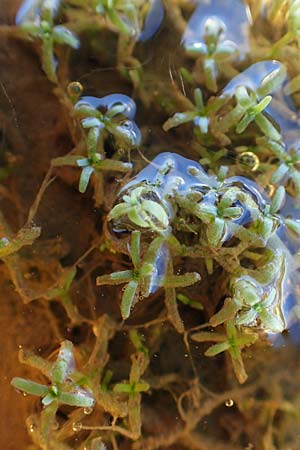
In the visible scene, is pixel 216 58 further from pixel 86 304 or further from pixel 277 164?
pixel 86 304

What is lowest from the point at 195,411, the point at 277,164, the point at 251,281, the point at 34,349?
the point at 195,411

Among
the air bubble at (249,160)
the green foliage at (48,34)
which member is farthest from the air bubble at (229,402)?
the green foliage at (48,34)

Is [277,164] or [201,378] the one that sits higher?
[277,164]

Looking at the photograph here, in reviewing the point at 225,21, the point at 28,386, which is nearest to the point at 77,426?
the point at 28,386

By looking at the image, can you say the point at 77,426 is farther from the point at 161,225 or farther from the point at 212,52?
the point at 212,52

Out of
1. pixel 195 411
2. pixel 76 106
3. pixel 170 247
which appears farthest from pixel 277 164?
pixel 195 411

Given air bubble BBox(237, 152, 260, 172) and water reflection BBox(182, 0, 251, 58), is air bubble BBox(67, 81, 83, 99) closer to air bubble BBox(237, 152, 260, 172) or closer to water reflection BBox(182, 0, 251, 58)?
water reflection BBox(182, 0, 251, 58)

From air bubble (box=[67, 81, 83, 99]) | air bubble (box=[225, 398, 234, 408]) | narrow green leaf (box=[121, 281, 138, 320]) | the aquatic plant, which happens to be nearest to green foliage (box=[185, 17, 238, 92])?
the aquatic plant

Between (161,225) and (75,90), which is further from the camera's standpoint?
(75,90)
